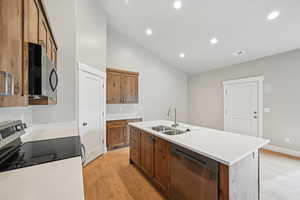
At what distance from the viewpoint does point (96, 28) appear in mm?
3152

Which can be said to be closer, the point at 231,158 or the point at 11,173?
the point at 11,173

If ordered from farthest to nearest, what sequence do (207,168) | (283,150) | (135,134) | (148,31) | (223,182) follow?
(148,31) < (283,150) < (135,134) < (207,168) < (223,182)

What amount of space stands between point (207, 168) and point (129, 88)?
10.3 feet

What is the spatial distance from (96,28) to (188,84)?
440cm

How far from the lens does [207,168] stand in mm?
1219

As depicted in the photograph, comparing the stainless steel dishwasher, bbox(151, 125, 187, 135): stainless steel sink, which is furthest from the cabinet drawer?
the stainless steel dishwasher

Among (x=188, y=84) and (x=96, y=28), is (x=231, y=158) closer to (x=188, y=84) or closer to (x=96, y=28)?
(x=96, y=28)

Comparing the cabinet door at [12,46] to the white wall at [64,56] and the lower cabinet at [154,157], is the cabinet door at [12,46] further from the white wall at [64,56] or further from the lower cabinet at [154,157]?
the white wall at [64,56]

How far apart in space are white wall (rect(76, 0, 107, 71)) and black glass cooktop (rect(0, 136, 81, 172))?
1777 mm

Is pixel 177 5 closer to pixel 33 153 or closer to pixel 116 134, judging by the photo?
pixel 33 153

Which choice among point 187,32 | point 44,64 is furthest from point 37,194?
point 187,32

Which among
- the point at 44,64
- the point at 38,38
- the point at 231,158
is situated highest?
the point at 38,38

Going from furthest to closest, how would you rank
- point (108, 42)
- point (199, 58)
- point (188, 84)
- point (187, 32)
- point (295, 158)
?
point (188, 84)
point (199, 58)
point (108, 42)
point (187, 32)
point (295, 158)

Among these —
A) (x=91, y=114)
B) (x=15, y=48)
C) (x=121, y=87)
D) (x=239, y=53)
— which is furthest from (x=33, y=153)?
(x=239, y=53)
